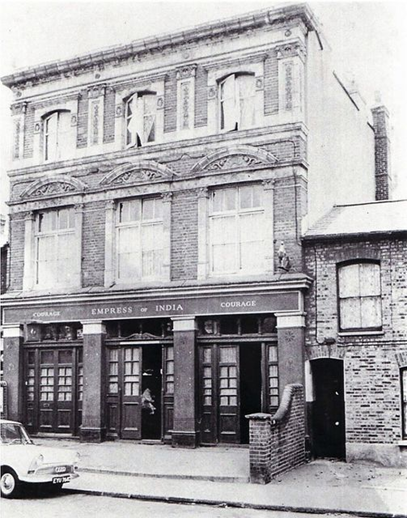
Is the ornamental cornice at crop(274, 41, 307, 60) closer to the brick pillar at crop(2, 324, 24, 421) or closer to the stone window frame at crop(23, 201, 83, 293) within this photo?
the stone window frame at crop(23, 201, 83, 293)

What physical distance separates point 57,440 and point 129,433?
2.22 metres

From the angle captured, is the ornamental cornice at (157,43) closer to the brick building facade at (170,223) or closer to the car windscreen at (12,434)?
the brick building facade at (170,223)

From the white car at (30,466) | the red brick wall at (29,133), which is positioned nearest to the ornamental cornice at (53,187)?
the red brick wall at (29,133)

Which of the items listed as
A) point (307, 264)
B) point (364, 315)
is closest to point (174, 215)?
point (307, 264)

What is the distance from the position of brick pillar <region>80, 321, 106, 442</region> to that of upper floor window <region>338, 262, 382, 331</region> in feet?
21.7

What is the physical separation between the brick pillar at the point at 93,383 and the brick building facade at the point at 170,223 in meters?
0.04

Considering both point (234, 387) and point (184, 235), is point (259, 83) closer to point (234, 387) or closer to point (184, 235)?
point (184, 235)

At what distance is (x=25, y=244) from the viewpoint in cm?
2067

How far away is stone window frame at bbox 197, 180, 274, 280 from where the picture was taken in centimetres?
1736

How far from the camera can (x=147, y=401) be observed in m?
18.5

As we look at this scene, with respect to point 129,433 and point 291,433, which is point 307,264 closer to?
point 291,433

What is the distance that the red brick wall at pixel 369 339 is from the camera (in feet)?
51.6

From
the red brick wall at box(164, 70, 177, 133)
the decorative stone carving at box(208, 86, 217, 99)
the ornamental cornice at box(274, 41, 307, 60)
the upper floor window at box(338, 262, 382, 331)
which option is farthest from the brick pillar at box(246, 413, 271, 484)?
the ornamental cornice at box(274, 41, 307, 60)

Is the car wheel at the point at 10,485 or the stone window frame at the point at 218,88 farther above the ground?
the stone window frame at the point at 218,88
